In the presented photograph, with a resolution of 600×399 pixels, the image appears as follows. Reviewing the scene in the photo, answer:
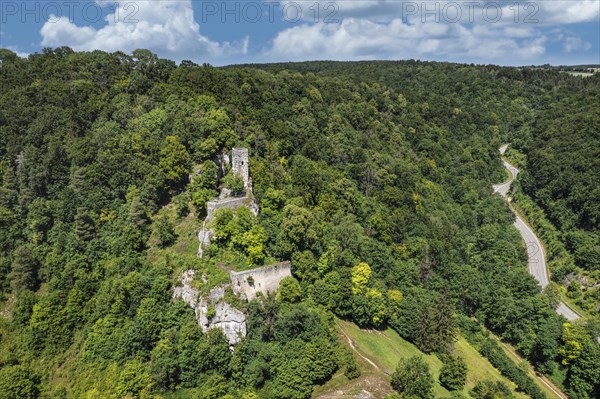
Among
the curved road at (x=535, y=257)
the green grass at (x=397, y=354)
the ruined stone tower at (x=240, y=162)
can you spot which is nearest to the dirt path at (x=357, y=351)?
the green grass at (x=397, y=354)

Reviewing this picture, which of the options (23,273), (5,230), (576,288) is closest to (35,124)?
(5,230)

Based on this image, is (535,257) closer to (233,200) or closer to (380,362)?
(380,362)

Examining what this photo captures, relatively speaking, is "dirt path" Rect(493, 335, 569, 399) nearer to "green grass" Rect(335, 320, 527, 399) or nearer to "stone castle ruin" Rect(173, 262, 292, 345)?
"green grass" Rect(335, 320, 527, 399)

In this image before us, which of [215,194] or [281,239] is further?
[215,194]

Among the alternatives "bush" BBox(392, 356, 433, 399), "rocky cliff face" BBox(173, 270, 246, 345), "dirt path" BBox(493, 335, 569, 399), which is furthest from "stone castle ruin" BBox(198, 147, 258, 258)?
"dirt path" BBox(493, 335, 569, 399)

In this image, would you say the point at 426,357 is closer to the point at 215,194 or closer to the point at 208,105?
the point at 215,194

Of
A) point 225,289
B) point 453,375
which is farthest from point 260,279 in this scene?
point 453,375
